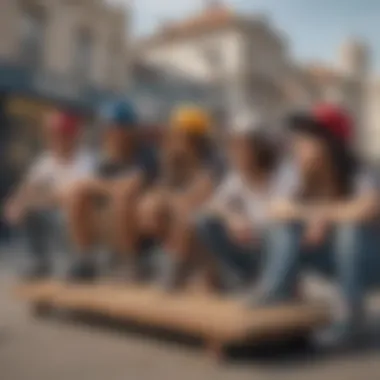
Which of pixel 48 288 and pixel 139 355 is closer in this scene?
pixel 139 355

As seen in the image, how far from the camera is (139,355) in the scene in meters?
0.94

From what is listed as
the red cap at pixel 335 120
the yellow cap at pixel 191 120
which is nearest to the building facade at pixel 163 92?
the yellow cap at pixel 191 120

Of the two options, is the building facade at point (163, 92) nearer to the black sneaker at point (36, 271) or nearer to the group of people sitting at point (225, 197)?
the group of people sitting at point (225, 197)

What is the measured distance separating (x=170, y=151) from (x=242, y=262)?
15 centimetres

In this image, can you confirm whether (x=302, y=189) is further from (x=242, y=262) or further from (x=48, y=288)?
(x=48, y=288)

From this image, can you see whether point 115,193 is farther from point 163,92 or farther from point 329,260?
point 329,260

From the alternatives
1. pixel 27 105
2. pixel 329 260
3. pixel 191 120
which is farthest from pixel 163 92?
pixel 329 260

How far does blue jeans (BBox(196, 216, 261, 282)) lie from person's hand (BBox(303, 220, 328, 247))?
2.4 inches

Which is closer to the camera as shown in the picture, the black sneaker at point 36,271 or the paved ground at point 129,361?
the paved ground at point 129,361

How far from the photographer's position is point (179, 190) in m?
0.99

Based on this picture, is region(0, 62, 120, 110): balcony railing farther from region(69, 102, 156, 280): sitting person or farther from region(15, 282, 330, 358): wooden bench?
region(15, 282, 330, 358): wooden bench

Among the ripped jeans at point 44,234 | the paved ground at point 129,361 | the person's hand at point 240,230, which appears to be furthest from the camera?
the ripped jeans at point 44,234

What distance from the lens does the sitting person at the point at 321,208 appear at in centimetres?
93

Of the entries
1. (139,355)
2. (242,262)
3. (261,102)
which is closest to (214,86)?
(261,102)
